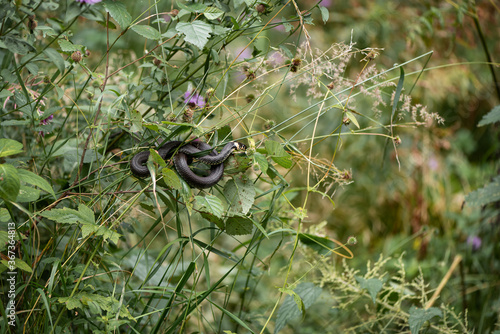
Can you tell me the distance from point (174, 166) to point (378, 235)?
7.82 ft

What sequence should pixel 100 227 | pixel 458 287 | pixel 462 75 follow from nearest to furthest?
pixel 100 227
pixel 458 287
pixel 462 75

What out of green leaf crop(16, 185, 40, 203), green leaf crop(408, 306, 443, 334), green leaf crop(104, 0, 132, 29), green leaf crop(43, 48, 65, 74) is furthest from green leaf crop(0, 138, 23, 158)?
green leaf crop(408, 306, 443, 334)

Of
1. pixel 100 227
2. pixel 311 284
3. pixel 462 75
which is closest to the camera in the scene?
pixel 100 227

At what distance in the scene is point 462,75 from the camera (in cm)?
365

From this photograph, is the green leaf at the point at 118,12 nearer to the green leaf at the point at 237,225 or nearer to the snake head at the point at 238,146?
the snake head at the point at 238,146

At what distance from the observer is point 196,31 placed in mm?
1221

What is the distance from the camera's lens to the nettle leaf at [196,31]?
1.18 meters

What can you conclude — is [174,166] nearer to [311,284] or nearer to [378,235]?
[311,284]

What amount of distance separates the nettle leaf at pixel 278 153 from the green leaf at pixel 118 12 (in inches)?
23.0

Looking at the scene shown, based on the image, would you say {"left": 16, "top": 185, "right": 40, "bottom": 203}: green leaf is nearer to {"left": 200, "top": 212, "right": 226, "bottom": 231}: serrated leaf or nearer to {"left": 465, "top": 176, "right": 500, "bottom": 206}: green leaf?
{"left": 200, "top": 212, "right": 226, "bottom": 231}: serrated leaf

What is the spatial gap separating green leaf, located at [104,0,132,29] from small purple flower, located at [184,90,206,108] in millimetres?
300

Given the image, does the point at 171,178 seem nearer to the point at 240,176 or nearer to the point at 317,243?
the point at 240,176

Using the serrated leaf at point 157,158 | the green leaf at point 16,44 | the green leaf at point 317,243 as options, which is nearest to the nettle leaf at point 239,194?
the serrated leaf at point 157,158

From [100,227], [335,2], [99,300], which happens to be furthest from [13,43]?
[335,2]
